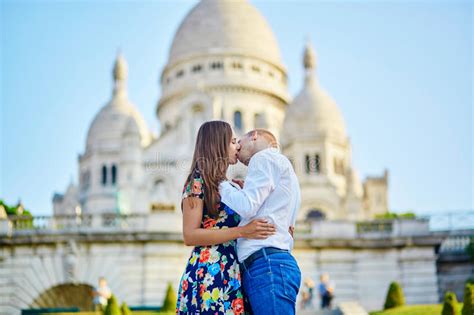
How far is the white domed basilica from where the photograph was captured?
59.1 meters

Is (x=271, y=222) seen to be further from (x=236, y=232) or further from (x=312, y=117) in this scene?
(x=312, y=117)

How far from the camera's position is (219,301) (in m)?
6.61

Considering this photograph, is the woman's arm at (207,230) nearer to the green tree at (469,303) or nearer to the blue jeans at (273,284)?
the blue jeans at (273,284)

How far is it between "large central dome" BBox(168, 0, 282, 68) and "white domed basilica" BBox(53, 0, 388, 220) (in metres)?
0.11

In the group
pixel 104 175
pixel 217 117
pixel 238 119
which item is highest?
pixel 238 119

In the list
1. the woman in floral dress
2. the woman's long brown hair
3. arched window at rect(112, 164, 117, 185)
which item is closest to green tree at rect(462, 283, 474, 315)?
the woman in floral dress

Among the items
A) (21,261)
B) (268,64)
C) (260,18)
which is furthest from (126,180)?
(21,261)

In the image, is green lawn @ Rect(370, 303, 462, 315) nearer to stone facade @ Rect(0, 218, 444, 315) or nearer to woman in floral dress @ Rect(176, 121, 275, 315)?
stone facade @ Rect(0, 218, 444, 315)

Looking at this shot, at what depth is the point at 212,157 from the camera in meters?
7.01

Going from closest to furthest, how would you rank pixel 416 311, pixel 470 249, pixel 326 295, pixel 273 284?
pixel 273 284 < pixel 416 311 < pixel 326 295 < pixel 470 249

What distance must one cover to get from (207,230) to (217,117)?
5686 centimetres

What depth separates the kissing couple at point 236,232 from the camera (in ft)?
21.4

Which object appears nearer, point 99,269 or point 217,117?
point 99,269

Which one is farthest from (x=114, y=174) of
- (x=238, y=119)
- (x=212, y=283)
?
(x=212, y=283)
